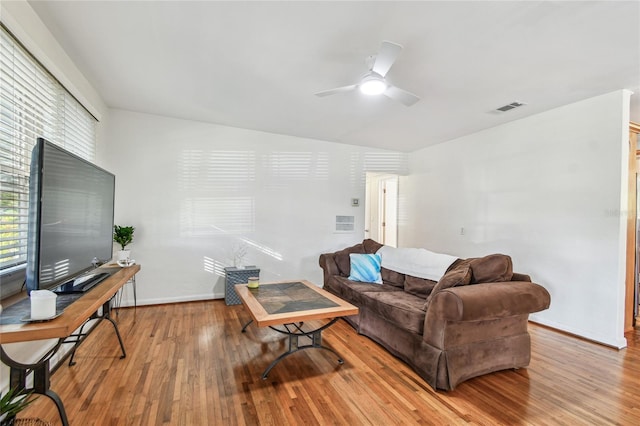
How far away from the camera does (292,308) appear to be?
2.42 m

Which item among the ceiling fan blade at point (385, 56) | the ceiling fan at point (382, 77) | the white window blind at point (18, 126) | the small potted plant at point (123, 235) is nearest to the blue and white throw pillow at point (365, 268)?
the ceiling fan at point (382, 77)

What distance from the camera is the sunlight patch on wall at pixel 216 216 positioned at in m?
4.27

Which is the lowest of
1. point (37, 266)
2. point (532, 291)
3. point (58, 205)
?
point (532, 291)

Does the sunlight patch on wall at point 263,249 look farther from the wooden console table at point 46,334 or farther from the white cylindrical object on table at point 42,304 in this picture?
the white cylindrical object on table at point 42,304

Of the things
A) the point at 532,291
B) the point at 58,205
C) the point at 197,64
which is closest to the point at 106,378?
the point at 58,205

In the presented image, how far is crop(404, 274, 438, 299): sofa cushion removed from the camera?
3.05 meters

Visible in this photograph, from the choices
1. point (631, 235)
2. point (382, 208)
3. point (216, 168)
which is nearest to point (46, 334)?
point (216, 168)

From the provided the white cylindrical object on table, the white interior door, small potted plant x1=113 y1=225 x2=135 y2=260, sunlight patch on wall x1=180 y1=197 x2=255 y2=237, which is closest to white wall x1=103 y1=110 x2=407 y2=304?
sunlight patch on wall x1=180 y1=197 x2=255 y2=237

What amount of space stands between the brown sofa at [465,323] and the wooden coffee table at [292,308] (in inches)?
19.2

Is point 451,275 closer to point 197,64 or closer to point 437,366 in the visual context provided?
point 437,366

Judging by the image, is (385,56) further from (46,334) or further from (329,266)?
(329,266)

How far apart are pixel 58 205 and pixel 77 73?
74.8 inches

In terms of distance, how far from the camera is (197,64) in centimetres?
267

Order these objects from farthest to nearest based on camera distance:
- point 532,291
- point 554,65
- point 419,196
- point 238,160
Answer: point 419,196
point 238,160
point 554,65
point 532,291
